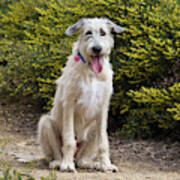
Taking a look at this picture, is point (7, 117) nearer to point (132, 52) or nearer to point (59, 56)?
point (59, 56)

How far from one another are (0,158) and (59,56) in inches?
97.4

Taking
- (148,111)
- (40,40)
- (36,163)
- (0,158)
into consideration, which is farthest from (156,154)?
(40,40)

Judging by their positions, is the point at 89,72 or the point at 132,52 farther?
the point at 132,52

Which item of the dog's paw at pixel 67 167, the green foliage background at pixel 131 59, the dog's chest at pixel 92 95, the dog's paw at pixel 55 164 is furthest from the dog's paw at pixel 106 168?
the green foliage background at pixel 131 59

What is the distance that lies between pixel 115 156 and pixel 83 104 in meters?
1.71

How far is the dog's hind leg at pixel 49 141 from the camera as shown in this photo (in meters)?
5.13

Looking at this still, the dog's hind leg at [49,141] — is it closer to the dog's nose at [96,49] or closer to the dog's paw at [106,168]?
the dog's paw at [106,168]

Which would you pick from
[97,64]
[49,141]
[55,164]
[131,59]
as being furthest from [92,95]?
[131,59]

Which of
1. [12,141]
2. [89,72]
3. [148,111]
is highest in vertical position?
[89,72]

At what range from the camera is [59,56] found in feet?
24.2

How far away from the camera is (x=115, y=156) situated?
625 cm

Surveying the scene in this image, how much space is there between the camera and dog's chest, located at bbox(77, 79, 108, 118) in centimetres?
482

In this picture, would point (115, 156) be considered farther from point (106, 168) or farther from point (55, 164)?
point (55, 164)

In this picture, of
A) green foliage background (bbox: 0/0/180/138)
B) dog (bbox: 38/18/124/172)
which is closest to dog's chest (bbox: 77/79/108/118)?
dog (bbox: 38/18/124/172)
